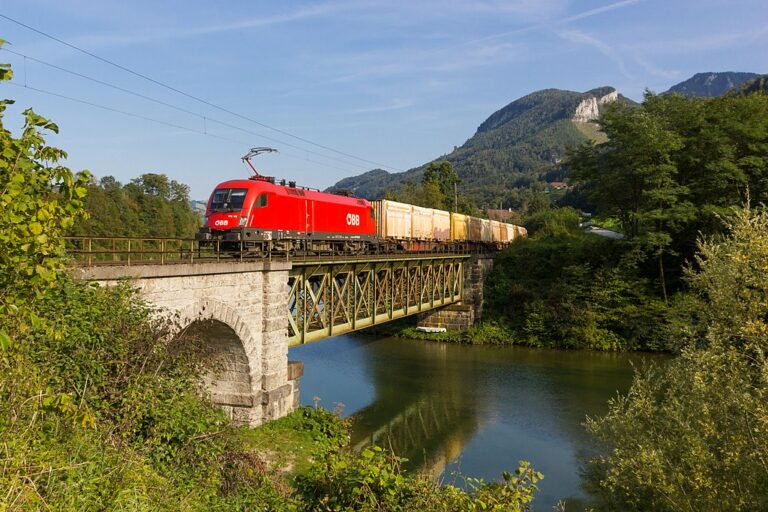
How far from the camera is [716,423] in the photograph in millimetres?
11633

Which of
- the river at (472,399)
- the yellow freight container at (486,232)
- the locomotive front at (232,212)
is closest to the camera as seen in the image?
the river at (472,399)

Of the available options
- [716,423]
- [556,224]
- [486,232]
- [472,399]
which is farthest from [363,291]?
[556,224]

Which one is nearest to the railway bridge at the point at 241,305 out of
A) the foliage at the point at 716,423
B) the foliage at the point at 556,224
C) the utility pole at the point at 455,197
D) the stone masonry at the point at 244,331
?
the stone masonry at the point at 244,331

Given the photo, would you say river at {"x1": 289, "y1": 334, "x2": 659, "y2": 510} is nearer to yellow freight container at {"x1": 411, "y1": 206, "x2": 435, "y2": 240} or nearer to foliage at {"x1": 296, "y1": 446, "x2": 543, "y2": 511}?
foliage at {"x1": 296, "y1": 446, "x2": 543, "y2": 511}

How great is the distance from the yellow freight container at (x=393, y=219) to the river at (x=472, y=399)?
854 centimetres

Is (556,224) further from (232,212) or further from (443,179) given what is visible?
(232,212)

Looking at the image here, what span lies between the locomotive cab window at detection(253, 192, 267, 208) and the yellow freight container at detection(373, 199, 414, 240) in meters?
13.5

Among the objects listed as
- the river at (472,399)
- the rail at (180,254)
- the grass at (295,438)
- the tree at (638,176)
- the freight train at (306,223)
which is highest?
the tree at (638,176)

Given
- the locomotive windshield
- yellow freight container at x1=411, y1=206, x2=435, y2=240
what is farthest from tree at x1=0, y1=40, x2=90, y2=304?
yellow freight container at x1=411, y1=206, x2=435, y2=240

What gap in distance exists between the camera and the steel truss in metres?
24.1

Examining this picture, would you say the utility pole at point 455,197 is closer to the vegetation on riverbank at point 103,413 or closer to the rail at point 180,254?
the rail at point 180,254

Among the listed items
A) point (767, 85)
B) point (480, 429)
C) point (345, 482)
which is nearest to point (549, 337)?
point (480, 429)

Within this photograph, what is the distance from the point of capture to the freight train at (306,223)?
23562mm

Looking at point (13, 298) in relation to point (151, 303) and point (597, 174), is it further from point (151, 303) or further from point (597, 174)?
point (597, 174)
